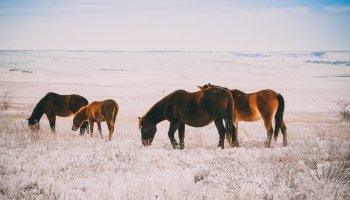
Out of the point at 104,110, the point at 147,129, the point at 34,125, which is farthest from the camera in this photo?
the point at 104,110

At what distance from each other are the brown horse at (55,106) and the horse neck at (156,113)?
6.36 m

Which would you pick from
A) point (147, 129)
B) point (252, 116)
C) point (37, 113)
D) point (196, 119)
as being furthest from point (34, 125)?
point (252, 116)

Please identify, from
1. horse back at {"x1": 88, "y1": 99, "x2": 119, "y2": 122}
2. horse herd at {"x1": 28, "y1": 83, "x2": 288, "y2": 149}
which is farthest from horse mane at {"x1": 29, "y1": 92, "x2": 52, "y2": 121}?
horse herd at {"x1": 28, "y1": 83, "x2": 288, "y2": 149}

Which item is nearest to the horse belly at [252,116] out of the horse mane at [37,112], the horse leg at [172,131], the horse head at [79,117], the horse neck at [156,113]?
the horse leg at [172,131]

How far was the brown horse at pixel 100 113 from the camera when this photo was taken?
1372 centimetres

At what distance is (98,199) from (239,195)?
214cm

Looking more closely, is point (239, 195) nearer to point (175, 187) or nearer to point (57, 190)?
point (175, 187)

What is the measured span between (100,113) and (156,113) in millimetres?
5143

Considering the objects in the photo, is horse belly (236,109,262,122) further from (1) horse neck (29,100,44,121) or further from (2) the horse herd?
(1) horse neck (29,100,44,121)

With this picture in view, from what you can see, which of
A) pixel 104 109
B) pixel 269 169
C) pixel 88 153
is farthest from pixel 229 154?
pixel 104 109

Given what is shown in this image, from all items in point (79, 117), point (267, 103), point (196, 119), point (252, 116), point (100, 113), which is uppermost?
point (267, 103)

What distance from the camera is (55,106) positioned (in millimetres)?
14938

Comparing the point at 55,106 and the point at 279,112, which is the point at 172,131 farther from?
the point at 55,106

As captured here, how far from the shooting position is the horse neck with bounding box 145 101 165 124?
940 cm
